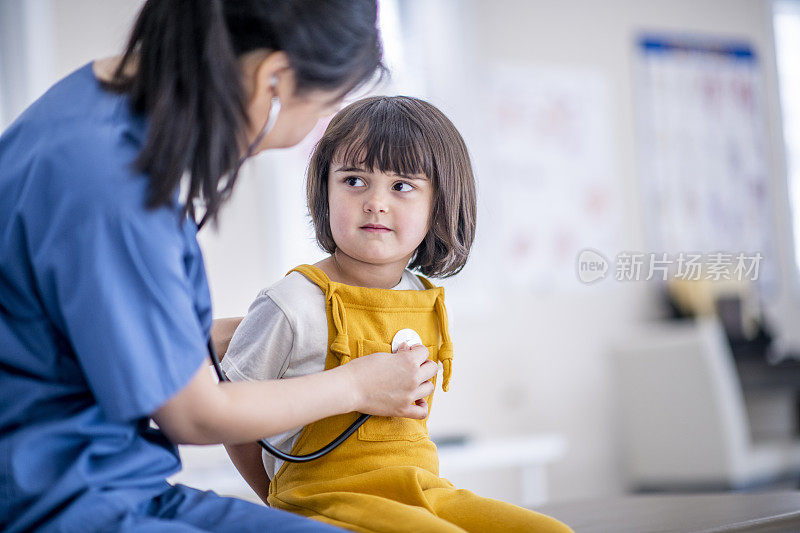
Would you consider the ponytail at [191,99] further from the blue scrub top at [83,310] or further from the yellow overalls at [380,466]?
the yellow overalls at [380,466]

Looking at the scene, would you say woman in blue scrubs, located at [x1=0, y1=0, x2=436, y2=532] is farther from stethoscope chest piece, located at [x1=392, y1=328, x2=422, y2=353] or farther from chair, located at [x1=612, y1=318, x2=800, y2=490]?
chair, located at [x1=612, y1=318, x2=800, y2=490]

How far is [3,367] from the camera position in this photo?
2.78 ft

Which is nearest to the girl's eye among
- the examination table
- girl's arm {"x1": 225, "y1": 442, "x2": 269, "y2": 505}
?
girl's arm {"x1": 225, "y1": 442, "x2": 269, "y2": 505}

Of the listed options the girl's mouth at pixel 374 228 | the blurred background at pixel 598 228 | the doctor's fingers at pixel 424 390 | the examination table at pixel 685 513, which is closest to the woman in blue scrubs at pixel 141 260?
the doctor's fingers at pixel 424 390

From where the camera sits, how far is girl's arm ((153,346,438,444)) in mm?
833

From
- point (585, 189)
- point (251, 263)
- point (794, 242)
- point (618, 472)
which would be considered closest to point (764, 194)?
point (794, 242)

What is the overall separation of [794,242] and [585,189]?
4.92 ft

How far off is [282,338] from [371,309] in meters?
0.13

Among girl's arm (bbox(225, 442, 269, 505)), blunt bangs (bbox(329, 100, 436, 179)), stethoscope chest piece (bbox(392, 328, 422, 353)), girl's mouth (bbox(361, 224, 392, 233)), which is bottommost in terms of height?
girl's arm (bbox(225, 442, 269, 505))

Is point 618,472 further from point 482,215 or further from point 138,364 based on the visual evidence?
point 138,364

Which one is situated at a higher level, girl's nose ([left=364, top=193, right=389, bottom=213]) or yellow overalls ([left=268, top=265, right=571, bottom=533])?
girl's nose ([left=364, top=193, right=389, bottom=213])

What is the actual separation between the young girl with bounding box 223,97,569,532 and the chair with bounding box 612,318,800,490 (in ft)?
8.53

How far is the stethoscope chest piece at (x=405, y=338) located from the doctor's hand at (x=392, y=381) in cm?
5

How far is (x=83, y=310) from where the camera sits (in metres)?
0.77
